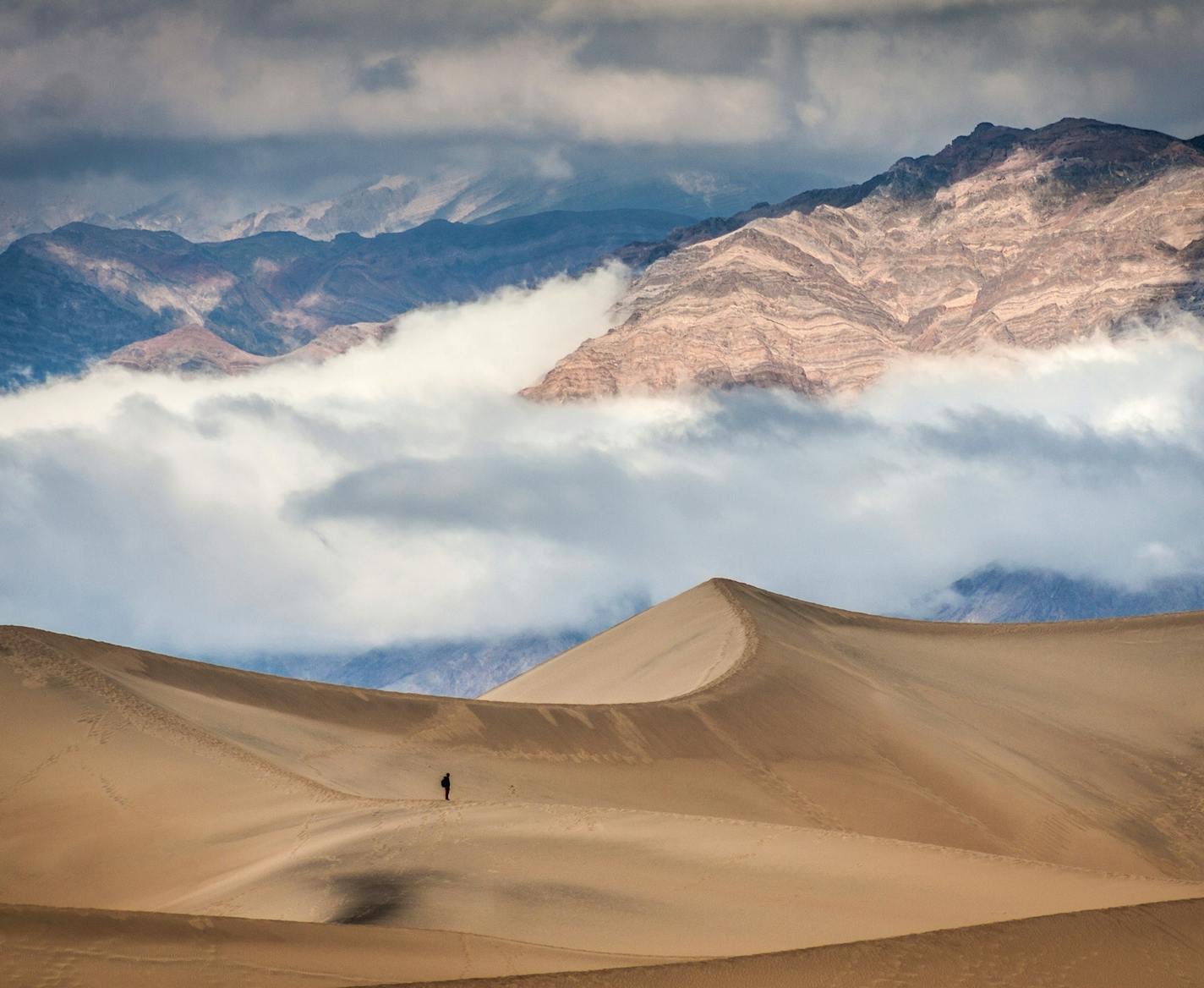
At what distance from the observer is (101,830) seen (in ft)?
176

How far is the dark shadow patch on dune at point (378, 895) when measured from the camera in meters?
39.5

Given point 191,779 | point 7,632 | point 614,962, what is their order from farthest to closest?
point 7,632, point 191,779, point 614,962

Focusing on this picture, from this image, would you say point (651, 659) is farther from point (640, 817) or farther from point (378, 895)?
point (378, 895)

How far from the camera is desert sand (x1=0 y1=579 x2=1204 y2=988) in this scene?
34438 mm

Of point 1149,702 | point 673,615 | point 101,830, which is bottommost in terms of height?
point 101,830

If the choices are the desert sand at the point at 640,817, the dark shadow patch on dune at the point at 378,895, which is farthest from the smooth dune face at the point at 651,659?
the dark shadow patch on dune at the point at 378,895

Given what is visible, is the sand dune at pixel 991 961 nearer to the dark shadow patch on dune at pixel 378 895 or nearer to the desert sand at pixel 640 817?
the desert sand at pixel 640 817

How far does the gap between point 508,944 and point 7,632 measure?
140 feet

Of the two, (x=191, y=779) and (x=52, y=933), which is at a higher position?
(x=191, y=779)

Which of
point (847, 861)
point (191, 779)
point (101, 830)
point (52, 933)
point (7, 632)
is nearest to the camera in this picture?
point (52, 933)

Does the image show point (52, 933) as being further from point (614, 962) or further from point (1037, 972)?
point (1037, 972)

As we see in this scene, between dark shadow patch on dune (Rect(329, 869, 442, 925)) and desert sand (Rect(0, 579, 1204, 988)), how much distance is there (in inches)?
5.6

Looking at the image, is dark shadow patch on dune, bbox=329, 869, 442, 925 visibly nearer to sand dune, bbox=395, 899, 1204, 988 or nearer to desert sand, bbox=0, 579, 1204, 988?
desert sand, bbox=0, 579, 1204, 988

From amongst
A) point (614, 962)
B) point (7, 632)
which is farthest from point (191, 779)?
point (614, 962)
